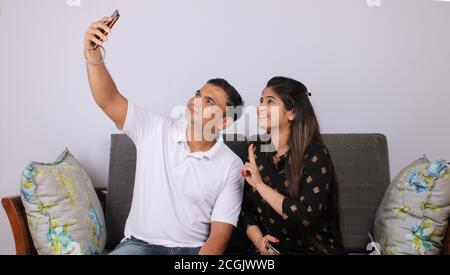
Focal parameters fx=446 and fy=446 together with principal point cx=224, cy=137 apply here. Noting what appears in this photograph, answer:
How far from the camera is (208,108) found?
Answer: 1808 millimetres

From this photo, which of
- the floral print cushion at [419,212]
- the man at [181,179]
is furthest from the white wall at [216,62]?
the floral print cushion at [419,212]

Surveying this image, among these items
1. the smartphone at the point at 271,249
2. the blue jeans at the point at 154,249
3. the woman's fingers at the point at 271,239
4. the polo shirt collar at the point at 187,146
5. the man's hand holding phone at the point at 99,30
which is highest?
the man's hand holding phone at the point at 99,30

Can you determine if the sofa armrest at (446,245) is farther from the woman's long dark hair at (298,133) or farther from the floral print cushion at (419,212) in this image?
the woman's long dark hair at (298,133)

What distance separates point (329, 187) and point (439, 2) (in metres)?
1.33

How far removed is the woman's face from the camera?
1700 mm

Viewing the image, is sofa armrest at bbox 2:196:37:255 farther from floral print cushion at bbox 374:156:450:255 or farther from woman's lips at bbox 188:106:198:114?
floral print cushion at bbox 374:156:450:255

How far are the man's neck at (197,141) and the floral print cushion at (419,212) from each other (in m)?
0.77

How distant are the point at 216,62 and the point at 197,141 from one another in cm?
61

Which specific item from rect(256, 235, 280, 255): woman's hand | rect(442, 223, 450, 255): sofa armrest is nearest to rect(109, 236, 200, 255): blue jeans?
rect(256, 235, 280, 255): woman's hand

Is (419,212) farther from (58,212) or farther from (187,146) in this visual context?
(58,212)

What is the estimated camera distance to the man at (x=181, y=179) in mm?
1679

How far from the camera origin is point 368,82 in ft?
7.48
